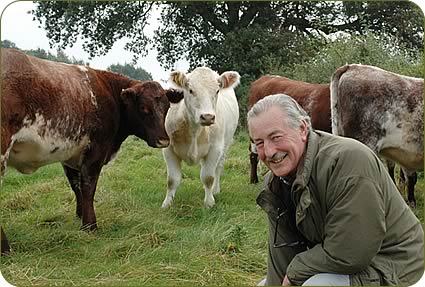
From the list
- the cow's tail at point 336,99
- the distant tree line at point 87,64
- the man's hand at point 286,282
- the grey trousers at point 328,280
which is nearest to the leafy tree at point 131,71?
the distant tree line at point 87,64

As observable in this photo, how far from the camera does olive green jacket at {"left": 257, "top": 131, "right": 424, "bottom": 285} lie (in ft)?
8.54

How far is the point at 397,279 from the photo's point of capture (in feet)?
8.96

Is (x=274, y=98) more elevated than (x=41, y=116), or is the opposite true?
(x=274, y=98)

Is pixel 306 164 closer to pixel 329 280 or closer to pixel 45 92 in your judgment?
pixel 329 280

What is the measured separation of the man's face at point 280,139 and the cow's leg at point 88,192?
3024 mm

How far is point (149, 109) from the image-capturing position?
5.91 meters

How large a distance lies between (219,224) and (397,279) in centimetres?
268

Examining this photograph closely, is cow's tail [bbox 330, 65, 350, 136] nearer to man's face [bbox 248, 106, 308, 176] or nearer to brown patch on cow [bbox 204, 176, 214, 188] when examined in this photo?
brown patch on cow [bbox 204, 176, 214, 188]

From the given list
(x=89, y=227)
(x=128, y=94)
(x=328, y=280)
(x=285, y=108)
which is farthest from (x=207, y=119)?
(x=328, y=280)

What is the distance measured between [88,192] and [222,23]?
2095 millimetres

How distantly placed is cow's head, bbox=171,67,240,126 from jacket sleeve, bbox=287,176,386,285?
3596mm

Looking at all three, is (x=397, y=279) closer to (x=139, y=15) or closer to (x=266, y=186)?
(x=266, y=186)

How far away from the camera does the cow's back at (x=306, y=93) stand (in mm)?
6855

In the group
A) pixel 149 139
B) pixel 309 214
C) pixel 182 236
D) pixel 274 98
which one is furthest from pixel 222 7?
pixel 309 214
